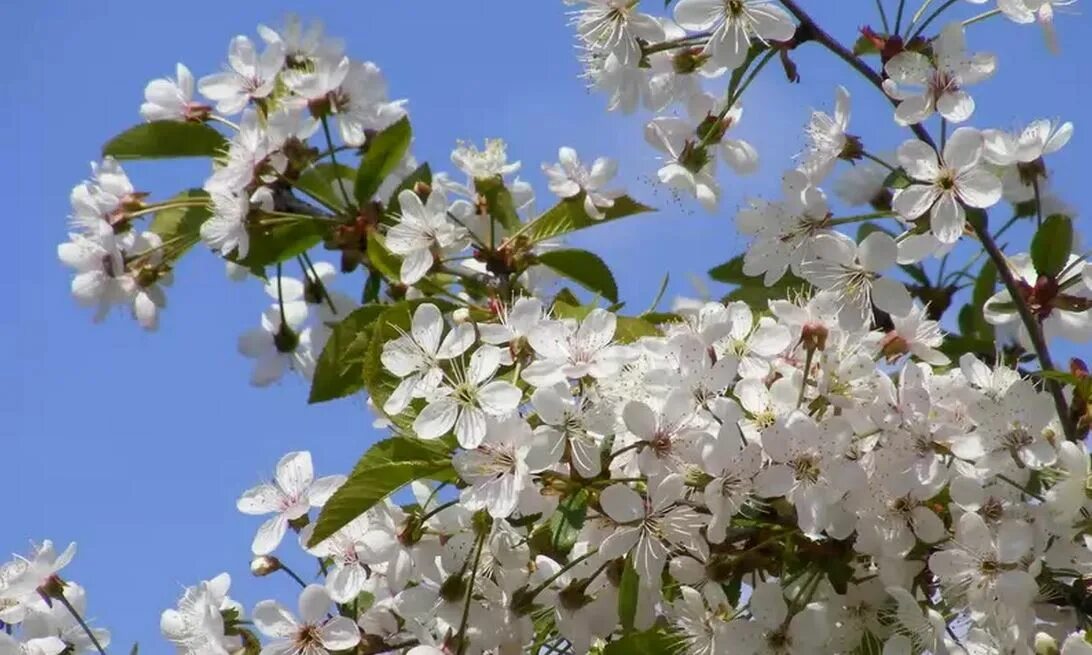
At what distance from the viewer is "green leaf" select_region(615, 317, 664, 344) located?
2.46 m

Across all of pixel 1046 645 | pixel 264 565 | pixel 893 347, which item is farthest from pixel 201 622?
pixel 1046 645

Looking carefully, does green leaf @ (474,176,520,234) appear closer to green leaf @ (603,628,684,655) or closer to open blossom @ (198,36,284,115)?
open blossom @ (198,36,284,115)

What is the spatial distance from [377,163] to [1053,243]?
1281 mm

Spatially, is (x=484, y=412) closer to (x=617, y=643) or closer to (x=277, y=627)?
(x=617, y=643)

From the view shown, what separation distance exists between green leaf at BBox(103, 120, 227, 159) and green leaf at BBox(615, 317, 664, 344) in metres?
1.05

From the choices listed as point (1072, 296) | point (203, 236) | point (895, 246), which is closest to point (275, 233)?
point (203, 236)

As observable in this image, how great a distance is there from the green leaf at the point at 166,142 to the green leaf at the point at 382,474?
1064 millimetres

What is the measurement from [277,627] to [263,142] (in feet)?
3.17

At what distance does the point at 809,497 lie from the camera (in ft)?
7.00

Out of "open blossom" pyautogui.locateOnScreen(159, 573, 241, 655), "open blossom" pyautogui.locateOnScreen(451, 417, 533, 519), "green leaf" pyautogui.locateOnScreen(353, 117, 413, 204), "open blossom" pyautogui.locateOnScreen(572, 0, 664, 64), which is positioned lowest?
"open blossom" pyautogui.locateOnScreen(159, 573, 241, 655)

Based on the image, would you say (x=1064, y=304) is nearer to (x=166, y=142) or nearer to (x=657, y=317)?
(x=657, y=317)

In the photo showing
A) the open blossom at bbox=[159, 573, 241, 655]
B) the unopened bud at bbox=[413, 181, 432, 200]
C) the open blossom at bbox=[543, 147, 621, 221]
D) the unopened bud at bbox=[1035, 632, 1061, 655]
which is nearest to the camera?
the unopened bud at bbox=[1035, 632, 1061, 655]

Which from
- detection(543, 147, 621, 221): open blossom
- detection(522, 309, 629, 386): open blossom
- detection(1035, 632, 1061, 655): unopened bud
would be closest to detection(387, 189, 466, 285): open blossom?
detection(543, 147, 621, 221): open blossom

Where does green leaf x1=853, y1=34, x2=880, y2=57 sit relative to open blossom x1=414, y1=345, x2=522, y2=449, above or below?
above
